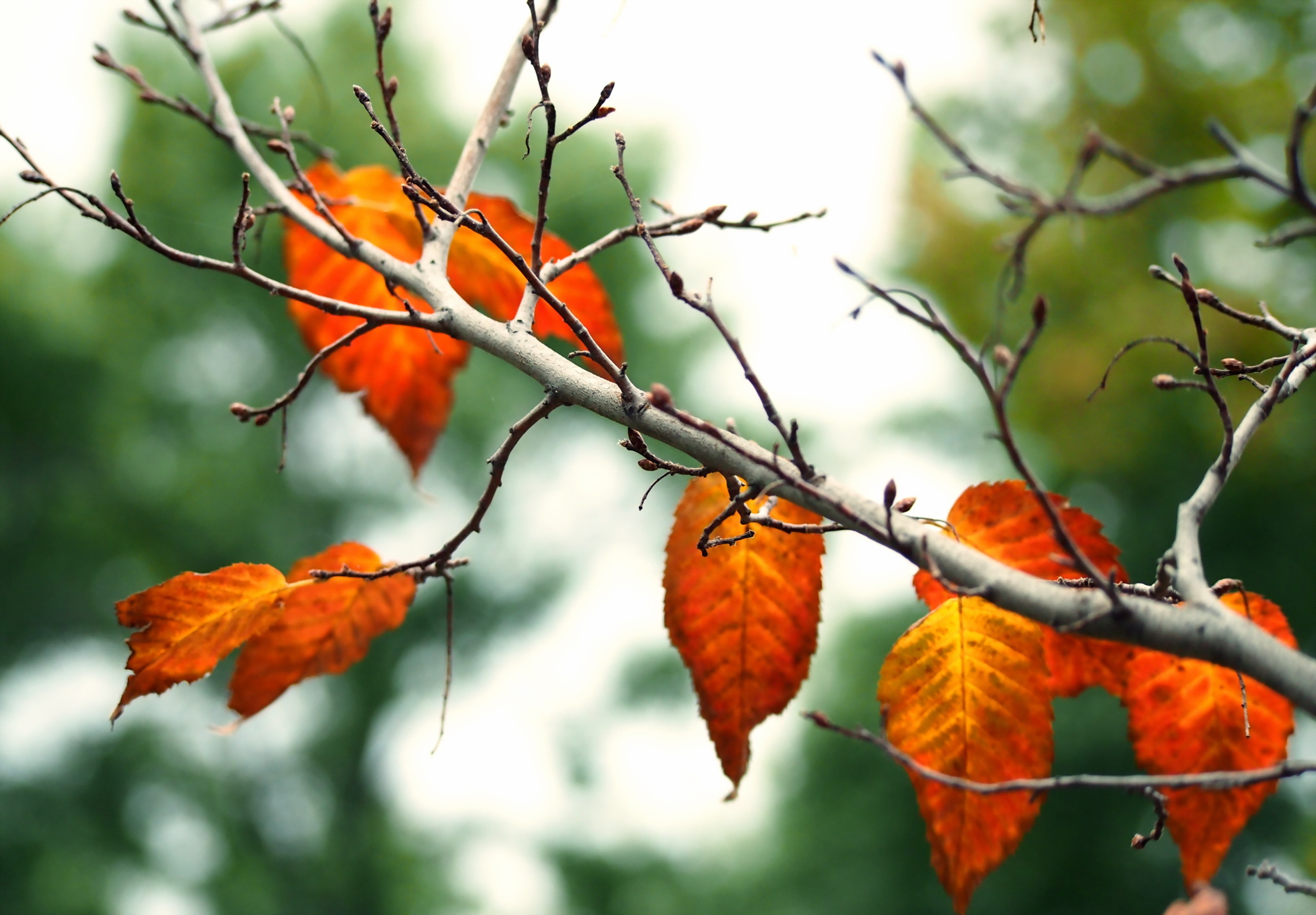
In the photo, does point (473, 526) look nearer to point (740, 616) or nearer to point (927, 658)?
point (740, 616)

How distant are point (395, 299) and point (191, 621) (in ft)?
1.12

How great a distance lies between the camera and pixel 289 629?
672 millimetres

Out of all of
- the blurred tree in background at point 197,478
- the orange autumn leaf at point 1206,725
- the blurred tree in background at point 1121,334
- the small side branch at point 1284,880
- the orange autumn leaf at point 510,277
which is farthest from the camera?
the blurred tree in background at point 197,478

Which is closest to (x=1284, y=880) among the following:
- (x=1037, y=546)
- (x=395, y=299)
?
(x=1037, y=546)

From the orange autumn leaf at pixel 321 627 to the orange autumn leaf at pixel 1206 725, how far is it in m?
0.55

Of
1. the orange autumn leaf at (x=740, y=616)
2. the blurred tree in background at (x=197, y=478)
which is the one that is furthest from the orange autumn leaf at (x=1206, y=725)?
the blurred tree in background at (x=197, y=478)

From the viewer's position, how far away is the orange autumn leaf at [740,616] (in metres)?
0.55

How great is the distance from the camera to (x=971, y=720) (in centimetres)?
51

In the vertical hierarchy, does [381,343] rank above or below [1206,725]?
above

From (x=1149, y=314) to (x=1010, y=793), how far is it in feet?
14.9

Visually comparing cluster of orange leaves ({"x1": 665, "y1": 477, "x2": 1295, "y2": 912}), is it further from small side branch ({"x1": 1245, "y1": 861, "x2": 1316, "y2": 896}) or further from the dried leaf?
the dried leaf

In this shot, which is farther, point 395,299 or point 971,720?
point 395,299

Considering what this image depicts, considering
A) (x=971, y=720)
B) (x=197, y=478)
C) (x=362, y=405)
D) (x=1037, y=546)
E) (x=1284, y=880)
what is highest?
(x=197, y=478)

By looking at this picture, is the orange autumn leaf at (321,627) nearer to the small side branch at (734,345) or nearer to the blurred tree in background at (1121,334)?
the small side branch at (734,345)
